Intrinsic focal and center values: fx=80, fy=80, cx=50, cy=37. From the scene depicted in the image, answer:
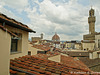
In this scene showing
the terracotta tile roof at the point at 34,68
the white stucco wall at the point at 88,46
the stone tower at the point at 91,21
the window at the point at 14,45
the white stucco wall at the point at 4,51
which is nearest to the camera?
the white stucco wall at the point at 4,51

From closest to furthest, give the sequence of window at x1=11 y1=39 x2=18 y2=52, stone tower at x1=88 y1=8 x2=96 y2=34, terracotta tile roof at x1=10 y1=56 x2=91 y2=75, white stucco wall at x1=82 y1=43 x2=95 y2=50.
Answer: terracotta tile roof at x1=10 y1=56 x2=91 y2=75
window at x1=11 y1=39 x2=18 y2=52
white stucco wall at x1=82 y1=43 x2=95 y2=50
stone tower at x1=88 y1=8 x2=96 y2=34

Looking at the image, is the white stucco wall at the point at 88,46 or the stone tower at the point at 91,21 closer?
the white stucco wall at the point at 88,46

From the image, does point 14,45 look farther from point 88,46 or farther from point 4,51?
point 88,46

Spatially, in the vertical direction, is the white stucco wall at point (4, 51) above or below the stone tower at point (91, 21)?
below

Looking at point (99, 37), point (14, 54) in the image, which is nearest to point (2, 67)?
point (14, 54)

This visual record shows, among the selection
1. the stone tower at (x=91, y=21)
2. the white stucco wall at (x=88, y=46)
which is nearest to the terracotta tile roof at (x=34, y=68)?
the white stucco wall at (x=88, y=46)

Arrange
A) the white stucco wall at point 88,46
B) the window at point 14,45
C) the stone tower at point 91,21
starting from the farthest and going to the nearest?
the stone tower at point 91,21 → the white stucco wall at point 88,46 → the window at point 14,45

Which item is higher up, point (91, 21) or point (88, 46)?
point (91, 21)

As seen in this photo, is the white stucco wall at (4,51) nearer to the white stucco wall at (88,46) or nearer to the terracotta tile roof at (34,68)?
the terracotta tile roof at (34,68)

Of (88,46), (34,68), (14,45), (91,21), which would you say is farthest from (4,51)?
(91,21)

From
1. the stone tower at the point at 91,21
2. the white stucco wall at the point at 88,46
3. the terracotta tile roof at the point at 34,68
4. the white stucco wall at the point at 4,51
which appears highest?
the stone tower at the point at 91,21

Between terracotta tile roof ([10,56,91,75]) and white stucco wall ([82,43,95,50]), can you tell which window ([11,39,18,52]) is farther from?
white stucco wall ([82,43,95,50])

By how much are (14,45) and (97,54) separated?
2070 cm

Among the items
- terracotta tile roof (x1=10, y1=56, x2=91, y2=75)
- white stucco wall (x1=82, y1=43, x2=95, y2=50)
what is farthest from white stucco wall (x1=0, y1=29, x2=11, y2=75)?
white stucco wall (x1=82, y1=43, x2=95, y2=50)
